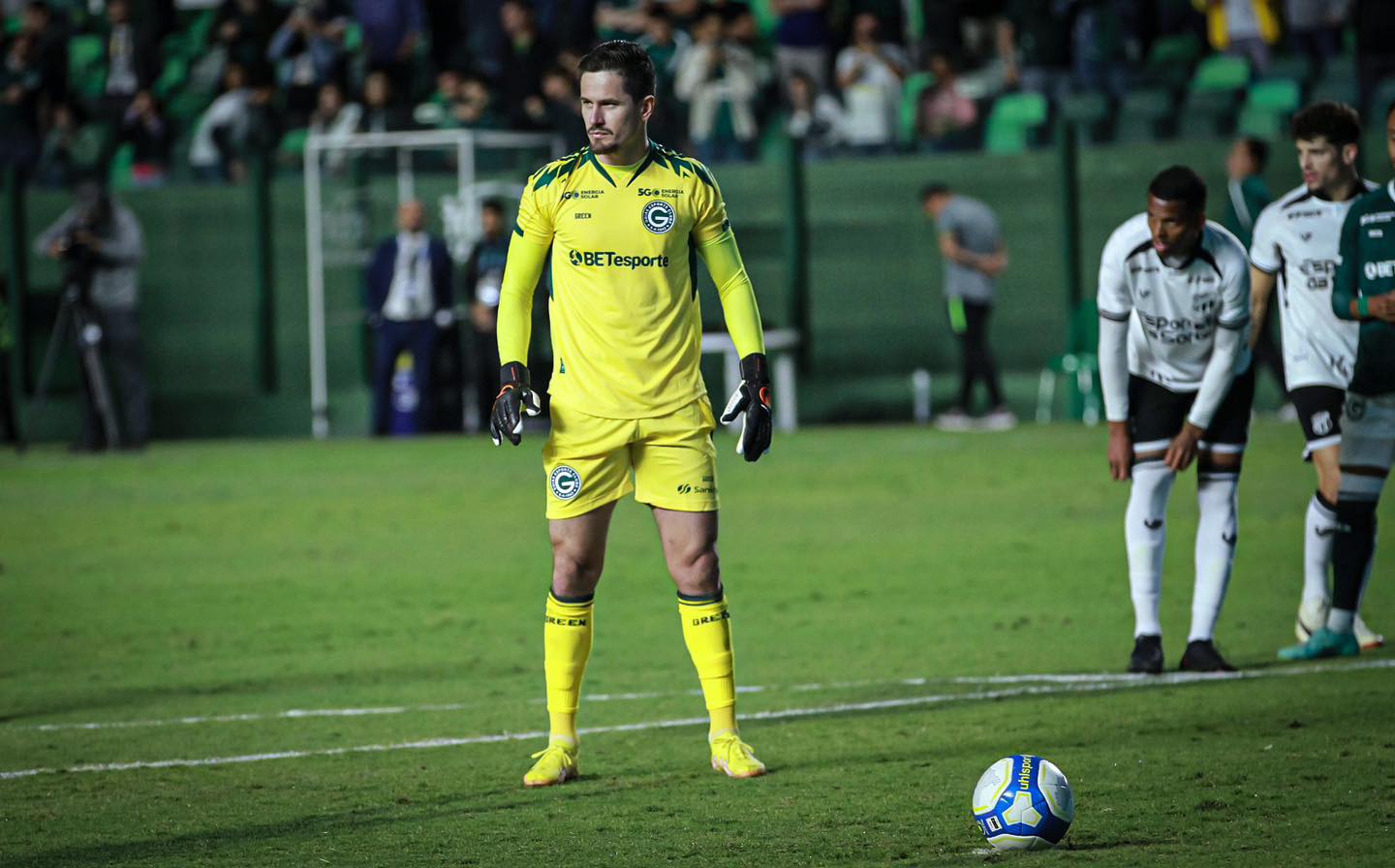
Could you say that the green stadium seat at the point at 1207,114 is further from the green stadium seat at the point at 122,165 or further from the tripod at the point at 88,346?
the green stadium seat at the point at 122,165

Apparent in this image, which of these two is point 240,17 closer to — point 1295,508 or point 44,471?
point 44,471

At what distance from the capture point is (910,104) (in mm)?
20766

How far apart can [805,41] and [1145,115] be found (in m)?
3.62

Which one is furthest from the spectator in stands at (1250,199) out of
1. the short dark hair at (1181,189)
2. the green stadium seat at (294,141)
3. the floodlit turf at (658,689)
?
the green stadium seat at (294,141)

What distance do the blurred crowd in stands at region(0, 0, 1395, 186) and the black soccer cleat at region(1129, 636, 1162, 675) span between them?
12.3m

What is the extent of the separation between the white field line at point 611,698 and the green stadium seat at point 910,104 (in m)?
13.4

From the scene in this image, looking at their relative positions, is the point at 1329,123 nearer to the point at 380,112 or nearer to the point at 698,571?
the point at 698,571

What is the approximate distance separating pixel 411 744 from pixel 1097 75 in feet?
49.0

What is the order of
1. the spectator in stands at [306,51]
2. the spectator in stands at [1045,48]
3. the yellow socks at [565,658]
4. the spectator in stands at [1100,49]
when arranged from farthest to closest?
1. the spectator in stands at [306,51]
2. the spectator in stands at [1045,48]
3. the spectator in stands at [1100,49]
4. the yellow socks at [565,658]

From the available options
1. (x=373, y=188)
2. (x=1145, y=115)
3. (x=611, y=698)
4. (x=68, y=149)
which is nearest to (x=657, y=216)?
(x=611, y=698)

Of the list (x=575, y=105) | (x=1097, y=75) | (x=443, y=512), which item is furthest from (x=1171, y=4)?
(x=443, y=512)

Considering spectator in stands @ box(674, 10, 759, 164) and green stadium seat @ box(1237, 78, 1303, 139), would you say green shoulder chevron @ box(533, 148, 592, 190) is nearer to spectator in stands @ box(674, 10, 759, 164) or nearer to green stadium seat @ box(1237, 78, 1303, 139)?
green stadium seat @ box(1237, 78, 1303, 139)

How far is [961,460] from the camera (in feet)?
54.1

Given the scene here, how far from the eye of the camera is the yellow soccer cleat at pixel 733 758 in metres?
6.15
